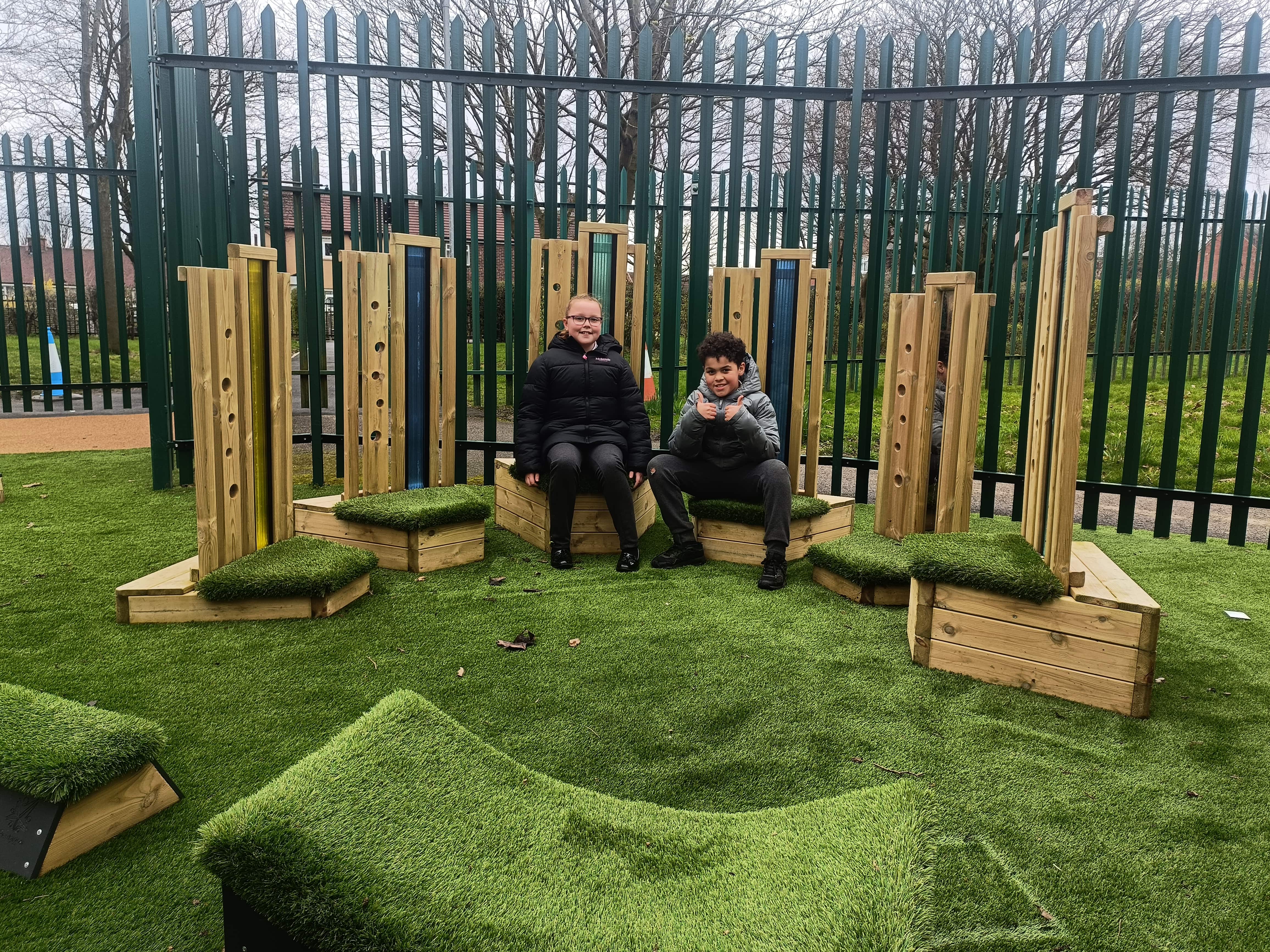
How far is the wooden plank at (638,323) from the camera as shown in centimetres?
560

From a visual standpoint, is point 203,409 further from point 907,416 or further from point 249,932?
point 907,416

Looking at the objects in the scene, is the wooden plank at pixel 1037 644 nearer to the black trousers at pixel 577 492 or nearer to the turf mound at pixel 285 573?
the black trousers at pixel 577 492

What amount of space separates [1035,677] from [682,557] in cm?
208

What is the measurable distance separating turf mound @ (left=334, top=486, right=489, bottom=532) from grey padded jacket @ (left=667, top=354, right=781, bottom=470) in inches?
47.6

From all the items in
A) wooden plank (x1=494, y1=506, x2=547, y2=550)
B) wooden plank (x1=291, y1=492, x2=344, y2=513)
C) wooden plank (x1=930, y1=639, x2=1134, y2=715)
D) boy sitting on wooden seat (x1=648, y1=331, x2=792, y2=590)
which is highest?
boy sitting on wooden seat (x1=648, y1=331, x2=792, y2=590)

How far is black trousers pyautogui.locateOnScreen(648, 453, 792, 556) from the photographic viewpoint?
477 cm

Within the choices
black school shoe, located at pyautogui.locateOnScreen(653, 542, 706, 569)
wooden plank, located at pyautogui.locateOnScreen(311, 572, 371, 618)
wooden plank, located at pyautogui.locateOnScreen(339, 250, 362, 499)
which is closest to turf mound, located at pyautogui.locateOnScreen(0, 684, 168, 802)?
wooden plank, located at pyautogui.locateOnScreen(311, 572, 371, 618)

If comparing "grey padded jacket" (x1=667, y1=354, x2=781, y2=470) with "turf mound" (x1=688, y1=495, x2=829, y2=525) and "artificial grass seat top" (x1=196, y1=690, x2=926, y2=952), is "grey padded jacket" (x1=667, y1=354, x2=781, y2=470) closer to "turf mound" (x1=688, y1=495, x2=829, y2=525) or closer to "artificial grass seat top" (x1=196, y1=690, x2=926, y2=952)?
"turf mound" (x1=688, y1=495, x2=829, y2=525)

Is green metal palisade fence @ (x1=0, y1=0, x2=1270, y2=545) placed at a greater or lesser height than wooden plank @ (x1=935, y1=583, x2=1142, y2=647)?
greater

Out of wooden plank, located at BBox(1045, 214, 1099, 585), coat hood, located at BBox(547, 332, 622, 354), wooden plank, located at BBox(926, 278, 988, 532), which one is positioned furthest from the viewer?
coat hood, located at BBox(547, 332, 622, 354)

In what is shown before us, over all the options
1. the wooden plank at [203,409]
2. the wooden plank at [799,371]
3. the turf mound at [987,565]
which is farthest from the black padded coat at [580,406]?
the turf mound at [987,565]

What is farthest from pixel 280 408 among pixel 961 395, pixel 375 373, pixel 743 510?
pixel 961 395

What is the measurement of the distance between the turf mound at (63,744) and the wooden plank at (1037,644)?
2791mm

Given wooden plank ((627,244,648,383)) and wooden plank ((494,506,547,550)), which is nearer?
wooden plank ((494,506,547,550))
